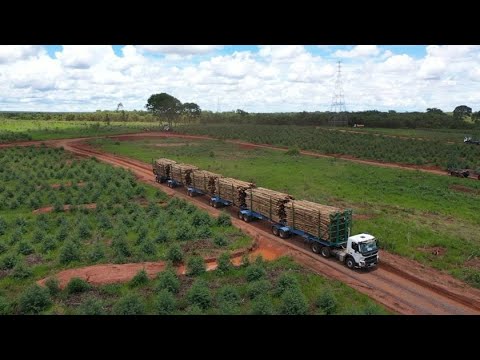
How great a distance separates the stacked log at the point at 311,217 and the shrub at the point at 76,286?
39.3ft

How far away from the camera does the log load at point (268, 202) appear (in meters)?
24.7

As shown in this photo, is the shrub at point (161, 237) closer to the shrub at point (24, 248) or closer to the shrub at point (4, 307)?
the shrub at point (24, 248)

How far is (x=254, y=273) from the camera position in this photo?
18312 mm

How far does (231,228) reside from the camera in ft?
86.1

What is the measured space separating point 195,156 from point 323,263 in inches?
1568

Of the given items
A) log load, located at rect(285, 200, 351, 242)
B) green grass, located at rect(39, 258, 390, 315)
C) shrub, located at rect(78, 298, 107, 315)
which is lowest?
green grass, located at rect(39, 258, 390, 315)

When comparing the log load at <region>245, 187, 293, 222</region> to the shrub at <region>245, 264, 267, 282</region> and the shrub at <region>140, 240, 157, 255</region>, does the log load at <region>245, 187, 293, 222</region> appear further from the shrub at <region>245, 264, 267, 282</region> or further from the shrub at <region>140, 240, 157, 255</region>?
the shrub at <region>140, 240, 157, 255</region>

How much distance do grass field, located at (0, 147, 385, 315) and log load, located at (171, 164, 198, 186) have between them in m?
2.55

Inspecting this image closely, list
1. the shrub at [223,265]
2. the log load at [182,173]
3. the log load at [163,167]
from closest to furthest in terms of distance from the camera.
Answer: the shrub at [223,265]
the log load at [182,173]
the log load at [163,167]

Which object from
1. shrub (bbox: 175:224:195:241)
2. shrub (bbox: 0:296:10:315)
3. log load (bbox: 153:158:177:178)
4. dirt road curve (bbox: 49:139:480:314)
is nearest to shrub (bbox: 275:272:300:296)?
dirt road curve (bbox: 49:139:480:314)

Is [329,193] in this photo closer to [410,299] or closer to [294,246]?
[294,246]

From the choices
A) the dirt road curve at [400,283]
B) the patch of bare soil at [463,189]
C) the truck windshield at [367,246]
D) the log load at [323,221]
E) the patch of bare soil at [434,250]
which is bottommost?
the dirt road curve at [400,283]

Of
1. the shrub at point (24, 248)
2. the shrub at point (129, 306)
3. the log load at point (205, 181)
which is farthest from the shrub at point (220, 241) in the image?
the shrub at point (24, 248)

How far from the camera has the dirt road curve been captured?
54.3 ft
